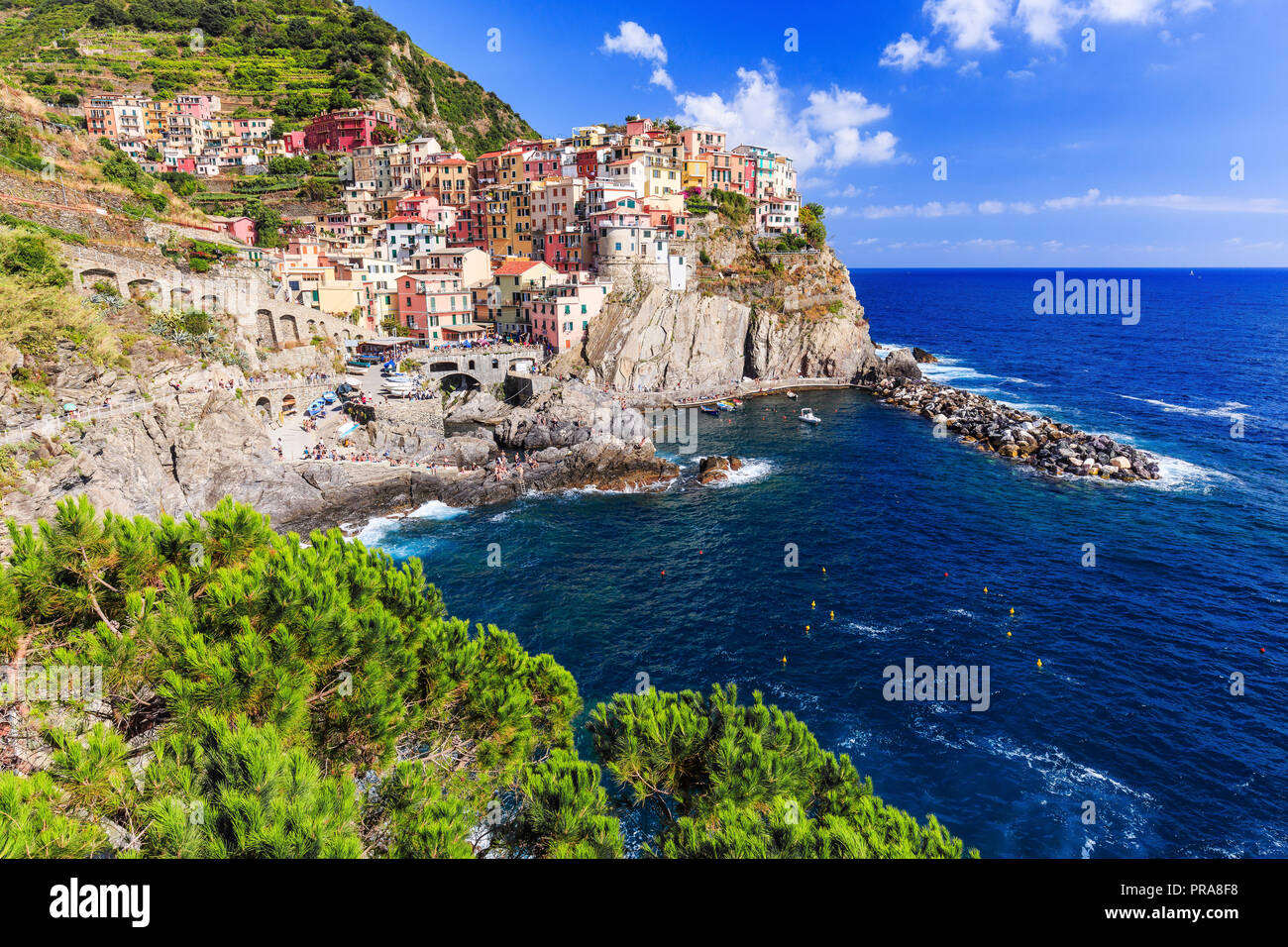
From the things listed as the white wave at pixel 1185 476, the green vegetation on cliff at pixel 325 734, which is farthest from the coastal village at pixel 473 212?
the green vegetation on cliff at pixel 325 734

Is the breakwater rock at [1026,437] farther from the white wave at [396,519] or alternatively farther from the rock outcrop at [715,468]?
the white wave at [396,519]

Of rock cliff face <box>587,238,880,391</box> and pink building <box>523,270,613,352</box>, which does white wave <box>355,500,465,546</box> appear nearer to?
rock cliff face <box>587,238,880,391</box>

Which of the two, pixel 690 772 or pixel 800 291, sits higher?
pixel 800 291

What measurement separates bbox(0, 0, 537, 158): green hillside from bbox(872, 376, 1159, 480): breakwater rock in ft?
342

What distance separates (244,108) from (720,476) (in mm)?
119842

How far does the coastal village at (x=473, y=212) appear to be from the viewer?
2911 inches

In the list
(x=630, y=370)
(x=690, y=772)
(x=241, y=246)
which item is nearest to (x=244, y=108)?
(x=241, y=246)

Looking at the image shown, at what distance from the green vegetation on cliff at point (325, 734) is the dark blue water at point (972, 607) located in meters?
13.6

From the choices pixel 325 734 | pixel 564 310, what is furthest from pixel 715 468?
pixel 325 734

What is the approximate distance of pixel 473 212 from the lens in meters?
94.9

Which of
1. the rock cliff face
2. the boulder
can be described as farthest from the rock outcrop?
the boulder

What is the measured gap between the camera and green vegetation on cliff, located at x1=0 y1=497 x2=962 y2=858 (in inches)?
382
